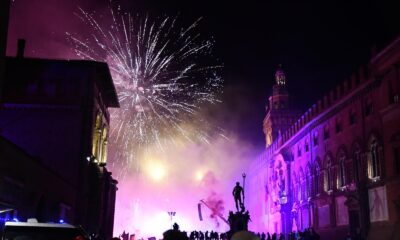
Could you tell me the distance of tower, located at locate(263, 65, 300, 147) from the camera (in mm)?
74494

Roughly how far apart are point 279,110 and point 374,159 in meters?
41.2

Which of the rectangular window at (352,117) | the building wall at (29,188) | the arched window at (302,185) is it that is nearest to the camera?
the building wall at (29,188)

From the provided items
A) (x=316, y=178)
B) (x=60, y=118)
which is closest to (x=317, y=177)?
(x=316, y=178)

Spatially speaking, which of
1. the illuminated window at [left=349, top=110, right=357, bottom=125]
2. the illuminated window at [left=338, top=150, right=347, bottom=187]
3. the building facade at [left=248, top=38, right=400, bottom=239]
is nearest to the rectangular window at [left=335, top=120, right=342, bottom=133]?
the building facade at [left=248, top=38, right=400, bottom=239]

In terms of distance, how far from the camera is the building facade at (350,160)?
101 ft

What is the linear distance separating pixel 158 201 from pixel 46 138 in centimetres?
5423

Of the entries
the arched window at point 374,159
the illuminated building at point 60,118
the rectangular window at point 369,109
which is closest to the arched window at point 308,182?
the arched window at point 374,159

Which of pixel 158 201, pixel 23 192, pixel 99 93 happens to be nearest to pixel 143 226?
pixel 158 201

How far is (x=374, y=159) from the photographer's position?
33469 millimetres

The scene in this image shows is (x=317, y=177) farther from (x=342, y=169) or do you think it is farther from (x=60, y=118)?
(x=60, y=118)

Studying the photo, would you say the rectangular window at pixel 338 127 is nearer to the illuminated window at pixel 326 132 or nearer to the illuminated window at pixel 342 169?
the illuminated window at pixel 342 169

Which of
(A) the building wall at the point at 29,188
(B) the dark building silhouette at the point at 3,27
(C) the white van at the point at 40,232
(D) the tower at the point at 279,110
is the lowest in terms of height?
(C) the white van at the point at 40,232

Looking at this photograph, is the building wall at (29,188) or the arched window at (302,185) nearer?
the building wall at (29,188)

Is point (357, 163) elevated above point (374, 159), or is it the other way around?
point (357, 163)
